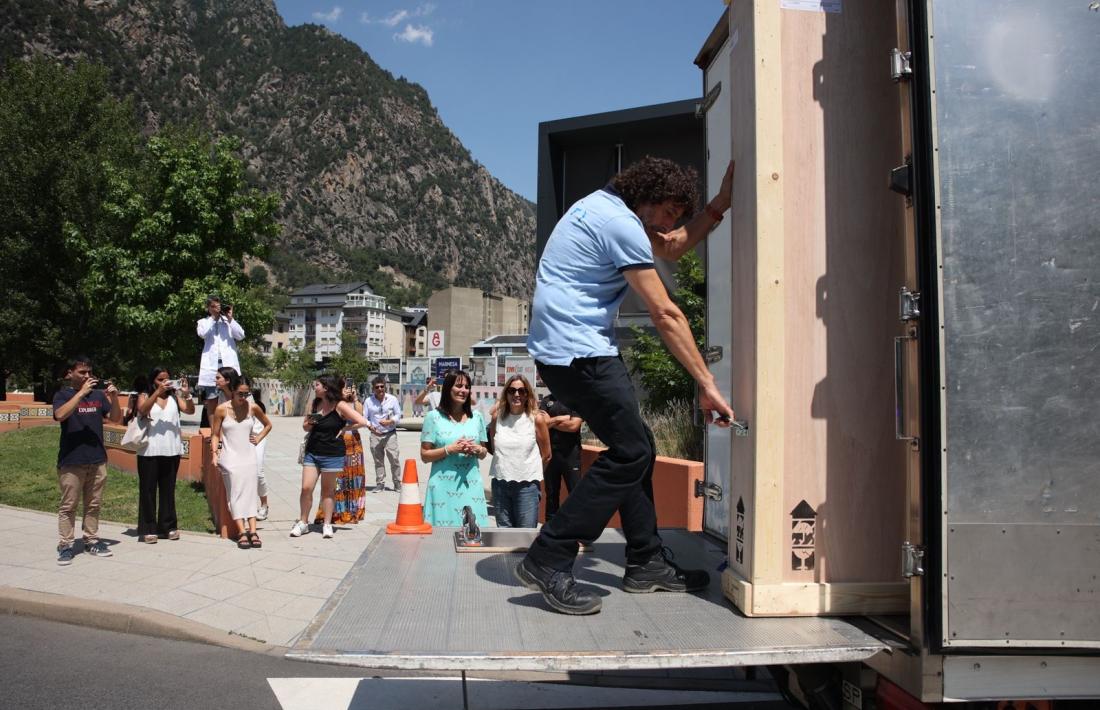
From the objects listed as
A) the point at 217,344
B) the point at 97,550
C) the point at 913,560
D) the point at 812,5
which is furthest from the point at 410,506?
the point at 217,344

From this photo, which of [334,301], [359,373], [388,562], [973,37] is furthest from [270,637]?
[334,301]

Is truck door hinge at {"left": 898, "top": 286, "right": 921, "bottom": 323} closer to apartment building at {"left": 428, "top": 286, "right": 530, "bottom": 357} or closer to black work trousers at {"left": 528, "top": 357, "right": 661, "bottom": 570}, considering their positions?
black work trousers at {"left": 528, "top": 357, "right": 661, "bottom": 570}

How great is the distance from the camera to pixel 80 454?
24.4ft

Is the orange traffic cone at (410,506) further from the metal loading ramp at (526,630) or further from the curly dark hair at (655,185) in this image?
the curly dark hair at (655,185)

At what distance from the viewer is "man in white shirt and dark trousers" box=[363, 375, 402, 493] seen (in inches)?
515

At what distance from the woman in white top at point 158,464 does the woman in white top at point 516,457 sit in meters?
4.12

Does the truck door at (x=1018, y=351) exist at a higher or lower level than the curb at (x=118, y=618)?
higher

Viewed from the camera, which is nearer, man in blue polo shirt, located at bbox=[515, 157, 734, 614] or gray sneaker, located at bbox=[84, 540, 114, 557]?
man in blue polo shirt, located at bbox=[515, 157, 734, 614]

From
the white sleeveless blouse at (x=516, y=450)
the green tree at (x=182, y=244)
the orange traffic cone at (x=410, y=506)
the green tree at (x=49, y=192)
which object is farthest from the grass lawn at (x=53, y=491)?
the green tree at (x=49, y=192)

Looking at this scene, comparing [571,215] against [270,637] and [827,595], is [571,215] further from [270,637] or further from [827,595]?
[270,637]

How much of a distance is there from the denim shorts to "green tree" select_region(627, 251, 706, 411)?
445cm

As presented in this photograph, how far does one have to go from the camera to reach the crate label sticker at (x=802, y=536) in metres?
2.83

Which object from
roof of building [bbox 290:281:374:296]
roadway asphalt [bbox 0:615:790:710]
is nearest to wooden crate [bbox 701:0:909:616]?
roadway asphalt [bbox 0:615:790:710]

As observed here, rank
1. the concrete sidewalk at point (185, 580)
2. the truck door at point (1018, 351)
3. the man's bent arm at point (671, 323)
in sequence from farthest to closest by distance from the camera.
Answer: the concrete sidewalk at point (185, 580) < the man's bent arm at point (671, 323) < the truck door at point (1018, 351)
